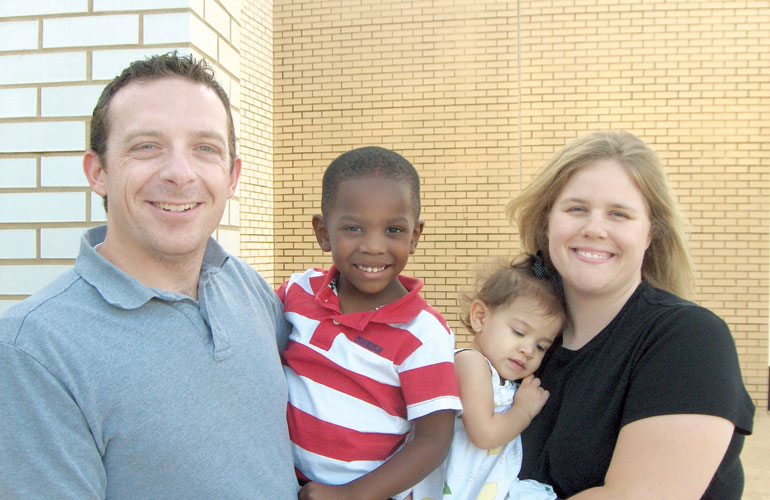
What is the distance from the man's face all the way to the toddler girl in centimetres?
110

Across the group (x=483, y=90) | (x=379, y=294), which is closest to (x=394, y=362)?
(x=379, y=294)

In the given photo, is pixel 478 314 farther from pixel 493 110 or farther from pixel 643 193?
pixel 493 110

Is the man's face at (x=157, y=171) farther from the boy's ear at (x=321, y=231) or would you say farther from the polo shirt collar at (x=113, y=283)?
the boy's ear at (x=321, y=231)

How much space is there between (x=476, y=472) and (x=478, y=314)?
2.09 ft

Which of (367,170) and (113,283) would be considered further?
(367,170)

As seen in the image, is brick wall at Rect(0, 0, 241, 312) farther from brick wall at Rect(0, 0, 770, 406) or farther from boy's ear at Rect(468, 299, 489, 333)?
brick wall at Rect(0, 0, 770, 406)

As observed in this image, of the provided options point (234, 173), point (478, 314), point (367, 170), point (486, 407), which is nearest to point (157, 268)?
point (234, 173)

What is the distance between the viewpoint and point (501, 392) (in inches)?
85.1

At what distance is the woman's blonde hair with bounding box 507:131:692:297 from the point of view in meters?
2.06

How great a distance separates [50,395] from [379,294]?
1.12 meters

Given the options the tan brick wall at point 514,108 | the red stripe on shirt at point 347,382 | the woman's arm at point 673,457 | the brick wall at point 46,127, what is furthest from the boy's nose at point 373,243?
the tan brick wall at point 514,108

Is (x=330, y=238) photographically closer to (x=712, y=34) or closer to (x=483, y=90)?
(x=483, y=90)

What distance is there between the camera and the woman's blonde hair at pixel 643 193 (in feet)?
6.77

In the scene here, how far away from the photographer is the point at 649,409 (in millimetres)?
1688
